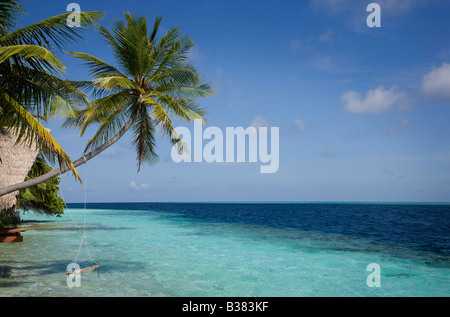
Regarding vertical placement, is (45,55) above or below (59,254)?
above

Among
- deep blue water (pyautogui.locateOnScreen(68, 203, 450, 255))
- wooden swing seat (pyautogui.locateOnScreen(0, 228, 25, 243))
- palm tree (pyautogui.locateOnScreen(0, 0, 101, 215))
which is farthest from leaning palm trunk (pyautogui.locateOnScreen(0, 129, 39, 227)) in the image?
deep blue water (pyautogui.locateOnScreen(68, 203, 450, 255))

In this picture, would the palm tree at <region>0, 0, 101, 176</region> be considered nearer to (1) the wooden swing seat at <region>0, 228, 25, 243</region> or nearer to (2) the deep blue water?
(1) the wooden swing seat at <region>0, 228, 25, 243</region>

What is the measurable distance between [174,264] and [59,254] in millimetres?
4833

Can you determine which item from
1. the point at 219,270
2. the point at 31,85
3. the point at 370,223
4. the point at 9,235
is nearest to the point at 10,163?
the point at 31,85

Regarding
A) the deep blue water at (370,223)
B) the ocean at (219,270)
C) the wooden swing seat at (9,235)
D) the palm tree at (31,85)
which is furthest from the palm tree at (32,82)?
the deep blue water at (370,223)

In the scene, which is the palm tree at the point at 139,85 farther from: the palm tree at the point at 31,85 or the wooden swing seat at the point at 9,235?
the wooden swing seat at the point at 9,235

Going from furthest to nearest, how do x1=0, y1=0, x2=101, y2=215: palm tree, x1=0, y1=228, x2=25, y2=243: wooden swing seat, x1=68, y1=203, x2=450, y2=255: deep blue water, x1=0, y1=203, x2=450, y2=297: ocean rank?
1. x1=68, y1=203, x2=450, y2=255: deep blue water
2. x1=0, y1=228, x2=25, y2=243: wooden swing seat
3. x1=0, y1=203, x2=450, y2=297: ocean
4. x1=0, y1=0, x2=101, y2=215: palm tree

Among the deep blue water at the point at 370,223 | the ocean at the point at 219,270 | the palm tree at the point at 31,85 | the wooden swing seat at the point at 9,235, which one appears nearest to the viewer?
the palm tree at the point at 31,85

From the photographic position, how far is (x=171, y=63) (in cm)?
862

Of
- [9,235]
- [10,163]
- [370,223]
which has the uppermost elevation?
[10,163]

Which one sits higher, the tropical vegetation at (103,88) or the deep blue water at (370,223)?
the tropical vegetation at (103,88)

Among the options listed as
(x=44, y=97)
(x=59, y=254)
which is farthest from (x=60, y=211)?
(x=44, y=97)

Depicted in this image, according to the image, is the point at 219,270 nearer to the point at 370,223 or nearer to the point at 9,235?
the point at 9,235
